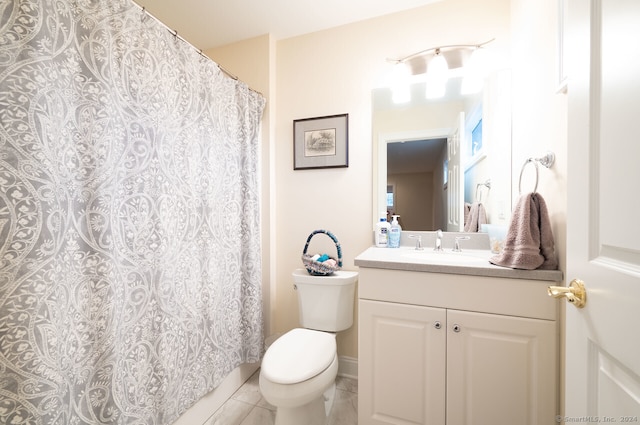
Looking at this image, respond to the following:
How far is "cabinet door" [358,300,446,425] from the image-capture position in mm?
1095

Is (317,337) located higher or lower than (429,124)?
lower

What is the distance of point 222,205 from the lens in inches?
57.5

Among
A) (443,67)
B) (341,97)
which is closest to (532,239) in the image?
(443,67)

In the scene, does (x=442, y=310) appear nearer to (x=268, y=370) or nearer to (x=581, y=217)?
(x=581, y=217)

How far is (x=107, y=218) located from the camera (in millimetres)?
888

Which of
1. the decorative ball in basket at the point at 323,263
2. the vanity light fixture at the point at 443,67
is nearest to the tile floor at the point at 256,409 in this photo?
the decorative ball in basket at the point at 323,263

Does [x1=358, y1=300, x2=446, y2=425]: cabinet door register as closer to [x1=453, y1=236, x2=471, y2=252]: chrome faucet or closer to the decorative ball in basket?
the decorative ball in basket

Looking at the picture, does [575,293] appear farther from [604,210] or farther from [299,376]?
[299,376]

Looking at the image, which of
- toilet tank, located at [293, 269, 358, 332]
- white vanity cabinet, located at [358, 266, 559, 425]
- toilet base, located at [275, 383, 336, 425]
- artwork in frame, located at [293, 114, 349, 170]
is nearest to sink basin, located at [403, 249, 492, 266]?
white vanity cabinet, located at [358, 266, 559, 425]

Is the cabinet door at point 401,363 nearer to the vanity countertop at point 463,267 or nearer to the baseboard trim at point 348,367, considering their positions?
the vanity countertop at point 463,267

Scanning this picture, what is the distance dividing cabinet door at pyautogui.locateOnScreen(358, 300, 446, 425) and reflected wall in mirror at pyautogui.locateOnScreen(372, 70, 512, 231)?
70 cm

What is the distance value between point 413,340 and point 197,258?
1.11m

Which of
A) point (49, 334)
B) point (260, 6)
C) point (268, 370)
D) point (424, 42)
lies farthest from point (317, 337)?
point (260, 6)

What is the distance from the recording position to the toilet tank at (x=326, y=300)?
1582mm
